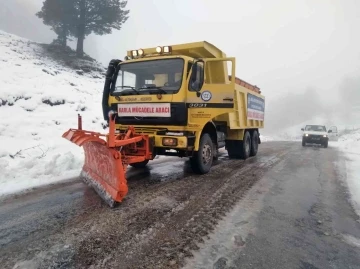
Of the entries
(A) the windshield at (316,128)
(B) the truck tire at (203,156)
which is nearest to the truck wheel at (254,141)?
(B) the truck tire at (203,156)

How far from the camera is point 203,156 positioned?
21.6 feet

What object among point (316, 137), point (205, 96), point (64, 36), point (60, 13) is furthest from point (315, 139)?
point (64, 36)

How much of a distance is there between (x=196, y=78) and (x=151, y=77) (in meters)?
1.03

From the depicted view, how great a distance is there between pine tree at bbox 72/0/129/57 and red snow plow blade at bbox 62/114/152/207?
2316cm

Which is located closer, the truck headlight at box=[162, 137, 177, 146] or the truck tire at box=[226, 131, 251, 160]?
the truck headlight at box=[162, 137, 177, 146]

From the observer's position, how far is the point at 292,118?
216 ft

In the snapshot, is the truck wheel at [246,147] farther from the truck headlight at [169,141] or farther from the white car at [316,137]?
the white car at [316,137]

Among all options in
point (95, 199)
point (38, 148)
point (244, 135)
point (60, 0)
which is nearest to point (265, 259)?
point (95, 199)

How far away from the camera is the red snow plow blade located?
4188 millimetres

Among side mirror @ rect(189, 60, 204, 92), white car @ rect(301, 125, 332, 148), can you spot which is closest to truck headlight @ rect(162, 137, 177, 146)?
side mirror @ rect(189, 60, 204, 92)

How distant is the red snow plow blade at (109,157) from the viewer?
4.19 m

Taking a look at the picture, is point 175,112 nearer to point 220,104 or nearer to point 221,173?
point 220,104

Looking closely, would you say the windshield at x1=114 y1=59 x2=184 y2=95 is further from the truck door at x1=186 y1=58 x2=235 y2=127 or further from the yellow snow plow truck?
the truck door at x1=186 y1=58 x2=235 y2=127

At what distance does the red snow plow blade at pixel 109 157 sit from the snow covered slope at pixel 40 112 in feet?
3.52
